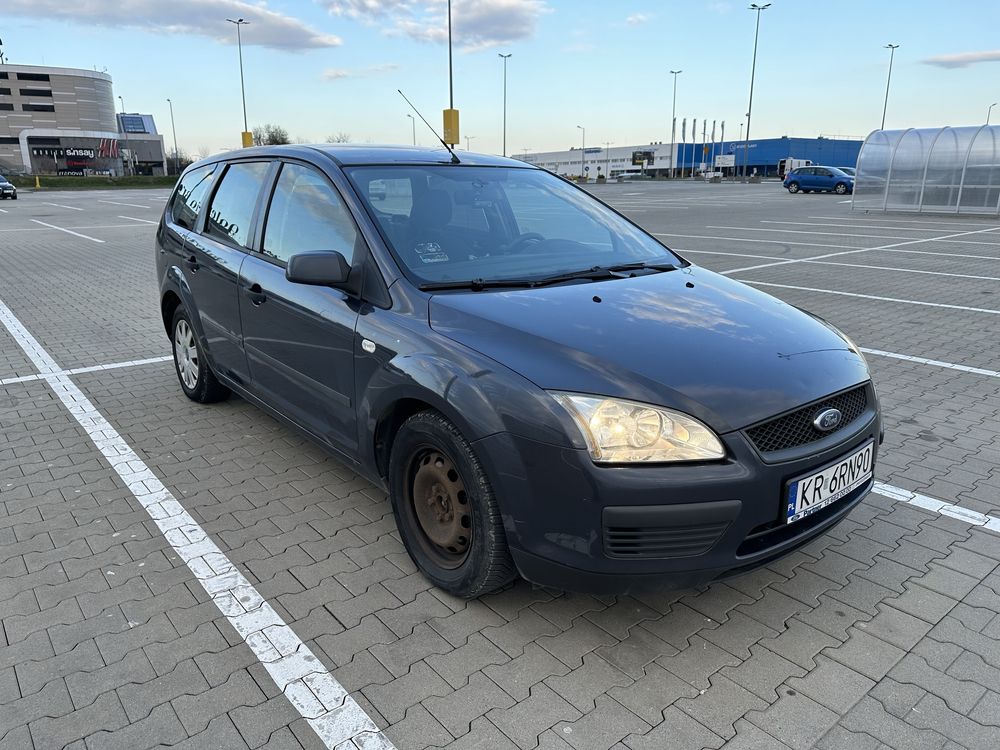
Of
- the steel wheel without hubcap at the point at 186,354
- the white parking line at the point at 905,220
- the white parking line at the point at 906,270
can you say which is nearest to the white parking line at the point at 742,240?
the white parking line at the point at 906,270

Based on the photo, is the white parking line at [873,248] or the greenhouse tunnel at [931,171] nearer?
the white parking line at [873,248]

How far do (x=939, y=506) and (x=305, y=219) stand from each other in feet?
11.5

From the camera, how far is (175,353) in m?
5.54

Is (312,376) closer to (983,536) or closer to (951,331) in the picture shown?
(983,536)

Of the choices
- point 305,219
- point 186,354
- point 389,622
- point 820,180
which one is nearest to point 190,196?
point 186,354

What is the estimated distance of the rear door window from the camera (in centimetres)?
419

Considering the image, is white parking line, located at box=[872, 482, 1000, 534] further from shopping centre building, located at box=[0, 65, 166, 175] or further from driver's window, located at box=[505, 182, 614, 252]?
shopping centre building, located at box=[0, 65, 166, 175]

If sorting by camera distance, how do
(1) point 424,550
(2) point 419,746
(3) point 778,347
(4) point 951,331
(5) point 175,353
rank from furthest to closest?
(4) point 951,331 < (5) point 175,353 < (1) point 424,550 < (3) point 778,347 < (2) point 419,746

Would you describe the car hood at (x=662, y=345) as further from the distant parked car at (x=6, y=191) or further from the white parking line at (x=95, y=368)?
the distant parked car at (x=6, y=191)

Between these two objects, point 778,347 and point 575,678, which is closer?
point 575,678

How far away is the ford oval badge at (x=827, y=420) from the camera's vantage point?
261 centimetres

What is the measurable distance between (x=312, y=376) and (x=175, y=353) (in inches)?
99.7

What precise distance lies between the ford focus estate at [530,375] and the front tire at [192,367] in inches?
37.6

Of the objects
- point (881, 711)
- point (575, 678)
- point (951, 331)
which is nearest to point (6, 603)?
point (575, 678)
